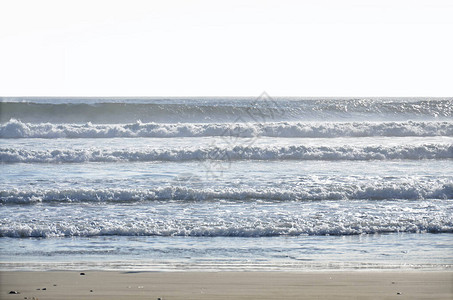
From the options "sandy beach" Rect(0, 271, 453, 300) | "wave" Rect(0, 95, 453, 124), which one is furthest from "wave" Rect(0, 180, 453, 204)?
"wave" Rect(0, 95, 453, 124)

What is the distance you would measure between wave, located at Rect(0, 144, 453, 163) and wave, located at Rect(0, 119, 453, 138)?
5255mm

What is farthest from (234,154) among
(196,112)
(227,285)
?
(196,112)

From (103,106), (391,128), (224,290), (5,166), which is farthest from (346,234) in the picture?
(103,106)

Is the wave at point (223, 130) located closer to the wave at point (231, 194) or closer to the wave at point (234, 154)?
the wave at point (234, 154)

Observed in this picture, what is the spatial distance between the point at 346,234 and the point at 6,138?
60.0 feet

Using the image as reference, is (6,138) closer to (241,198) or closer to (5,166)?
(5,166)

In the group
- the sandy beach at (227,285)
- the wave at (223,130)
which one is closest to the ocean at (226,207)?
the sandy beach at (227,285)

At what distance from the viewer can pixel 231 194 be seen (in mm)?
10500

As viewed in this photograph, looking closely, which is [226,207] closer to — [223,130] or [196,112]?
[223,130]

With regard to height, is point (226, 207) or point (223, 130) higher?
point (223, 130)

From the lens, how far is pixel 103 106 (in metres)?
30.6

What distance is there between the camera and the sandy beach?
507 cm

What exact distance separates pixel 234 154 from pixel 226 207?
23.9 feet

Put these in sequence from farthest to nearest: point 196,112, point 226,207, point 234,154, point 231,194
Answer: point 196,112
point 234,154
point 231,194
point 226,207
